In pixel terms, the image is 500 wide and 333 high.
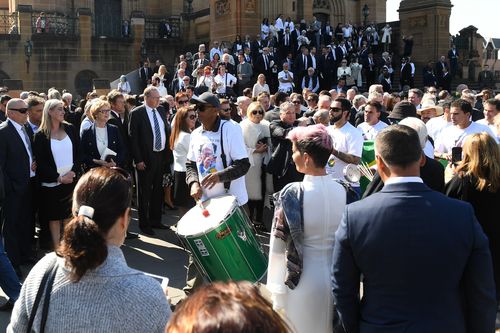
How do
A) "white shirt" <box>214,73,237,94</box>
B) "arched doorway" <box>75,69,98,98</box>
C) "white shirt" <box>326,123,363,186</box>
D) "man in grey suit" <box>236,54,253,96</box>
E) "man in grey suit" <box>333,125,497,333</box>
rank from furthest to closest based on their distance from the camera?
"arched doorway" <box>75,69,98,98</box> → "man in grey suit" <box>236,54,253,96</box> → "white shirt" <box>214,73,237,94</box> → "white shirt" <box>326,123,363,186</box> → "man in grey suit" <box>333,125,497,333</box>

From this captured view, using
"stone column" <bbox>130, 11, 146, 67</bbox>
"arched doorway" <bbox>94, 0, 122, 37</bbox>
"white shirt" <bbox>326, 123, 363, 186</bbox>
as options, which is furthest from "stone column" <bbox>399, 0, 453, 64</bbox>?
"white shirt" <bbox>326, 123, 363, 186</bbox>

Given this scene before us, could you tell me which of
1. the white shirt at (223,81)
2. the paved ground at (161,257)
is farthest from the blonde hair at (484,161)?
the white shirt at (223,81)

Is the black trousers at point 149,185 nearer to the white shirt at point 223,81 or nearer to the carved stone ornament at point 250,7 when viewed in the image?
the white shirt at point 223,81

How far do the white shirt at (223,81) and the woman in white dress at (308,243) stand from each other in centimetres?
1363

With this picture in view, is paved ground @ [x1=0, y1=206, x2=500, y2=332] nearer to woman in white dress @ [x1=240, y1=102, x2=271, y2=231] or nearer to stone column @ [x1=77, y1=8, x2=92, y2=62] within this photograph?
woman in white dress @ [x1=240, y1=102, x2=271, y2=231]

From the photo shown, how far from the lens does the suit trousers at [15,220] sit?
6746mm

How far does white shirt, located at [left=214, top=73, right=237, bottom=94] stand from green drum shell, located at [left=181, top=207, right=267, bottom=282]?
503 inches

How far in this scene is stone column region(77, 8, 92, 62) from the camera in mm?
29500


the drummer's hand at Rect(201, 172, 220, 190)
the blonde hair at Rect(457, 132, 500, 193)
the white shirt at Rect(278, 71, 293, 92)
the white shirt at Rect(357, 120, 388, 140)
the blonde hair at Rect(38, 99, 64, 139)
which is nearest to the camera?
the blonde hair at Rect(457, 132, 500, 193)

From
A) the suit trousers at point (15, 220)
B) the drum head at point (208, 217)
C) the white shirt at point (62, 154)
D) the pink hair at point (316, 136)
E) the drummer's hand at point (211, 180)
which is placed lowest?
the suit trousers at point (15, 220)

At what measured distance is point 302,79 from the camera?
839 inches

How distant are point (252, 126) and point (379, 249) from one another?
20.6 feet

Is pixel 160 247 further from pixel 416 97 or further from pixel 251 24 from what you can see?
pixel 251 24

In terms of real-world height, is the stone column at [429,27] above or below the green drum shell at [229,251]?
above
